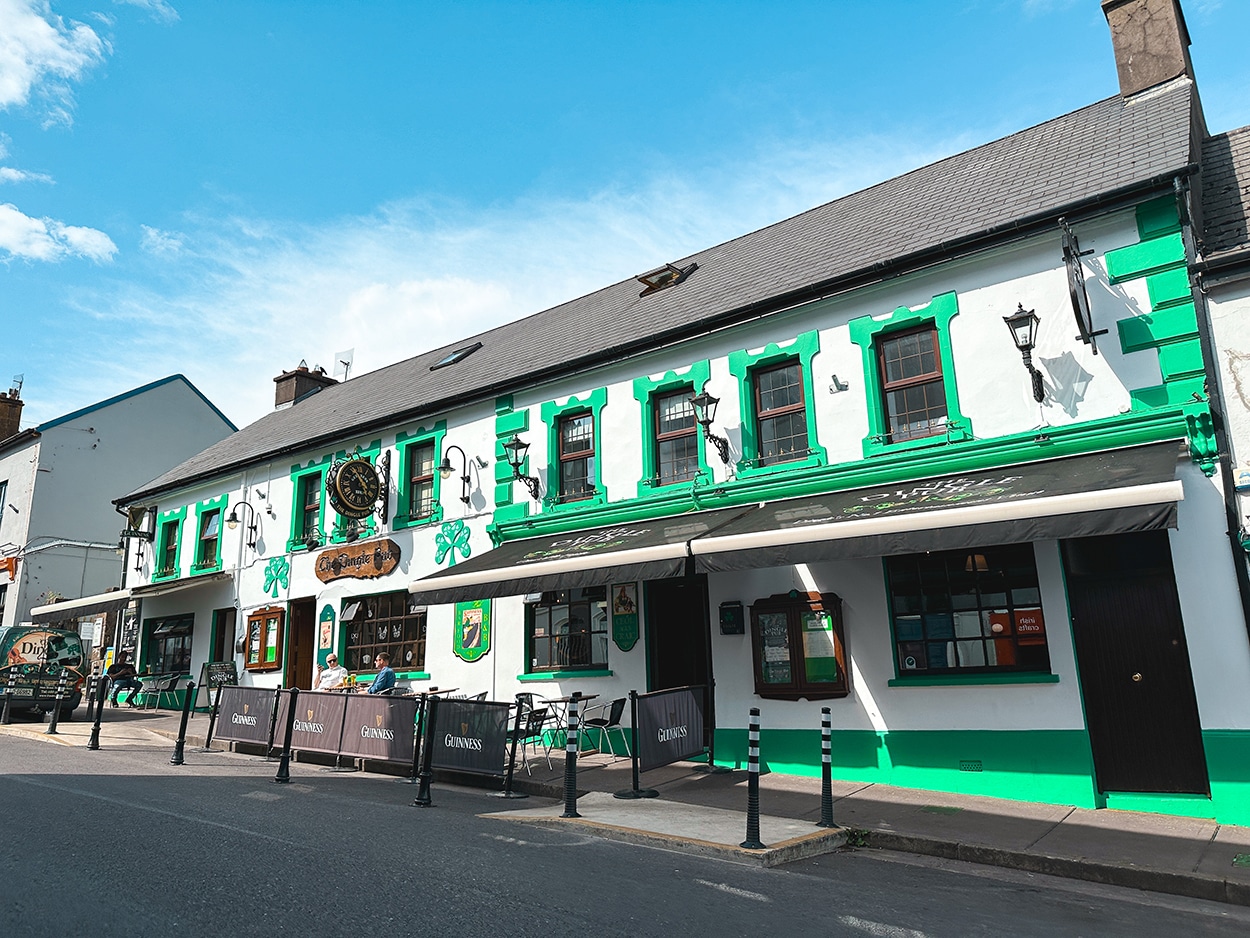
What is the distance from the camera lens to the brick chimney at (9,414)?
98.5 ft

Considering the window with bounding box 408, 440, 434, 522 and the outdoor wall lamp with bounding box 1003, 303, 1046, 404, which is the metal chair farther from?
the outdoor wall lamp with bounding box 1003, 303, 1046, 404

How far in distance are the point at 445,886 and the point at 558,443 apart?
936 cm

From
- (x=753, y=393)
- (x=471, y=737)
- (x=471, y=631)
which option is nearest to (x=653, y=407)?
(x=753, y=393)

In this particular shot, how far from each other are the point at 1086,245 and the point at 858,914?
793 centimetres

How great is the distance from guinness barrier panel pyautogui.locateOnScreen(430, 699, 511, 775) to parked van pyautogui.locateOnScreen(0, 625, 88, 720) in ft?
35.7

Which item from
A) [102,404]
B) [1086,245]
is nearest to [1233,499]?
[1086,245]

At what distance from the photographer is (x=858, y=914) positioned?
541 cm

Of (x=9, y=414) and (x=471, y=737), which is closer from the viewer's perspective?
(x=471, y=737)

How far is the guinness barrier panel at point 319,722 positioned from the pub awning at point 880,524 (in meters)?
1.89

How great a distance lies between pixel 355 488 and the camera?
1620 centimetres

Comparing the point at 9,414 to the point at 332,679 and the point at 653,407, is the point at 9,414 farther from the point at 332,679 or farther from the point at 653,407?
the point at 653,407

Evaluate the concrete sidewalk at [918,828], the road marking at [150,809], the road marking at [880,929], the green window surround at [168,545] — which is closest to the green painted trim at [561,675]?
the concrete sidewalk at [918,828]

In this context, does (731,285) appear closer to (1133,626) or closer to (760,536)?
(760,536)

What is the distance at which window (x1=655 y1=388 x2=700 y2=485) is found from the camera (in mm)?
12734
